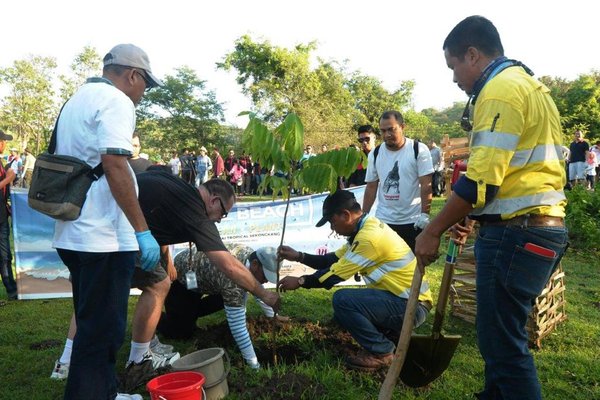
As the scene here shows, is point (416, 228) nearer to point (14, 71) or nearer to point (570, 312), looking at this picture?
point (570, 312)

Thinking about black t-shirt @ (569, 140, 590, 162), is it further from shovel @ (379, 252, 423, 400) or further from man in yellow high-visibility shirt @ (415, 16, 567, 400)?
shovel @ (379, 252, 423, 400)

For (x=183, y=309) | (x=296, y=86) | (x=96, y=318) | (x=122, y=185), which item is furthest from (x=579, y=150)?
(x=296, y=86)

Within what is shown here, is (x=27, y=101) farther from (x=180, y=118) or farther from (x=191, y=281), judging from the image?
(x=191, y=281)

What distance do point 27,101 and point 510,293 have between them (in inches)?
2333

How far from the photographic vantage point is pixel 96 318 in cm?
250

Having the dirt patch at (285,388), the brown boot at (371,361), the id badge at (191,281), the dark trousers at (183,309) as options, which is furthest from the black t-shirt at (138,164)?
the brown boot at (371,361)

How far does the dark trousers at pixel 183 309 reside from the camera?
4.46m

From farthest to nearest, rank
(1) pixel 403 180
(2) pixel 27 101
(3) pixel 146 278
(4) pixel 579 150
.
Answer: (2) pixel 27 101 → (4) pixel 579 150 → (1) pixel 403 180 → (3) pixel 146 278

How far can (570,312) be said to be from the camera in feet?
17.6

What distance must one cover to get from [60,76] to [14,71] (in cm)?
611

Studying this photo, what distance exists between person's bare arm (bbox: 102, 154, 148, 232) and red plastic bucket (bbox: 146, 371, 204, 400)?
3.51 feet

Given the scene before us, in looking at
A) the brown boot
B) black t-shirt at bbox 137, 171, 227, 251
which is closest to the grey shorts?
black t-shirt at bbox 137, 171, 227, 251

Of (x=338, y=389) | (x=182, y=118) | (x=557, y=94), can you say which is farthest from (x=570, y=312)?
(x=182, y=118)

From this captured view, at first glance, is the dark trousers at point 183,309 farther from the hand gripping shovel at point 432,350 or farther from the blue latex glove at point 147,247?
the hand gripping shovel at point 432,350
